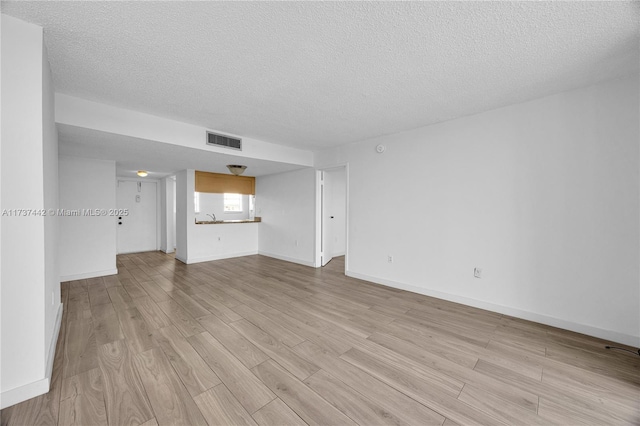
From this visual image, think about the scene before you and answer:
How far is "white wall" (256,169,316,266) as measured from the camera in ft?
17.9

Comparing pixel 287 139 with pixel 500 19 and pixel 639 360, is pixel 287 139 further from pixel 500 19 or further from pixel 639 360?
pixel 639 360

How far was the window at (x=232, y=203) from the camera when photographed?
309 inches

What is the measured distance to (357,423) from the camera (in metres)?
1.42

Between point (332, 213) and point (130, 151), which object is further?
point (332, 213)

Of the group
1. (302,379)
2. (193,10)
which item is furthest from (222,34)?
(302,379)

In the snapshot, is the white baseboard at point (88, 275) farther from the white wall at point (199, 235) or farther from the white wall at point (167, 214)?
the white wall at point (167, 214)

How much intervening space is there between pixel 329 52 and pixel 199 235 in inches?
206

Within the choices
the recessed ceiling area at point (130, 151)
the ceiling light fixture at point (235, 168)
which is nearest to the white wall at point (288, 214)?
the recessed ceiling area at point (130, 151)

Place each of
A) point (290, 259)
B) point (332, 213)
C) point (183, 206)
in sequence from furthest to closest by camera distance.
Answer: point (332, 213) < point (290, 259) < point (183, 206)

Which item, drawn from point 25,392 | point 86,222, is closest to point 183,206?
point 86,222

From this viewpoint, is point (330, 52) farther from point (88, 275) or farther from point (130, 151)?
point (88, 275)

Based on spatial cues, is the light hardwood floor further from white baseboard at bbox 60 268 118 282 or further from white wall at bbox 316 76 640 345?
white baseboard at bbox 60 268 118 282

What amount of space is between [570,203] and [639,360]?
1.43m

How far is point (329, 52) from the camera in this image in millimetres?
1858
